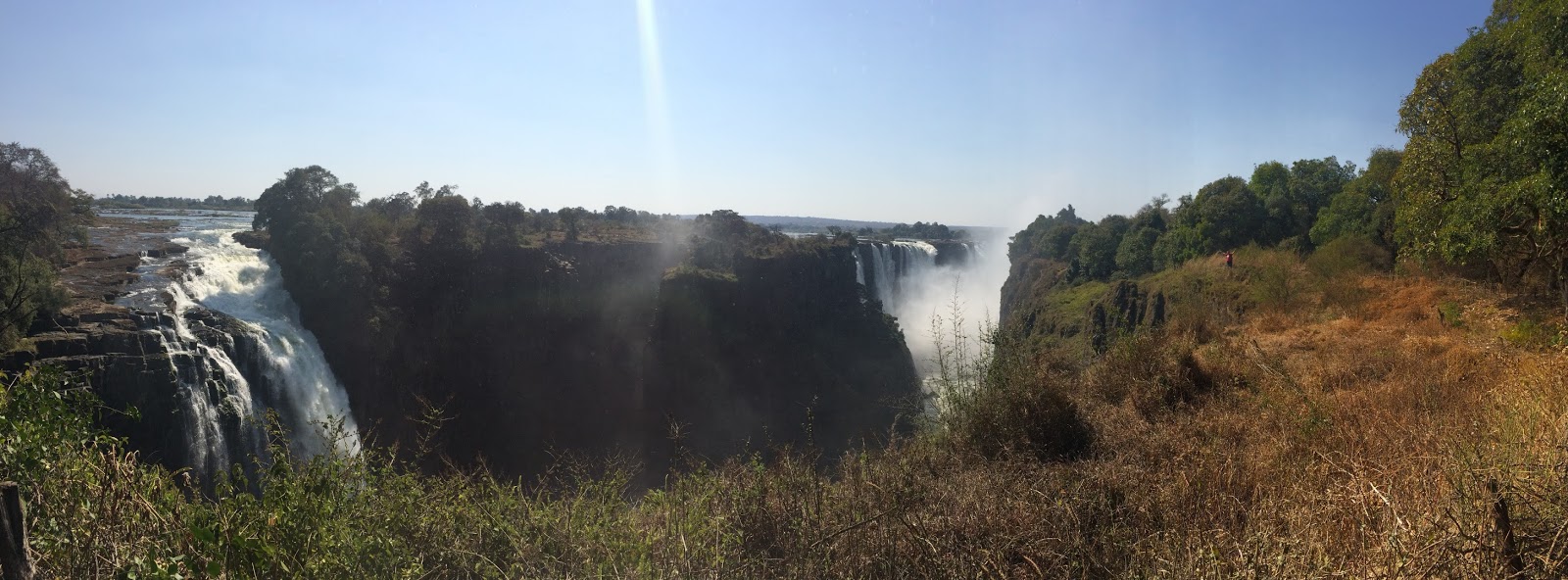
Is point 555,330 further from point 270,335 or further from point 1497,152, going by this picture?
point 1497,152

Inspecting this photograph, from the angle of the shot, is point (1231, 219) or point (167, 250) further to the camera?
point (1231, 219)

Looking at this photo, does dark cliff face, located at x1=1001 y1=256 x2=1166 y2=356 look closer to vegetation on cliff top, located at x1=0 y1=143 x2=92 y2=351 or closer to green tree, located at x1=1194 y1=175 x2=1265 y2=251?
green tree, located at x1=1194 y1=175 x2=1265 y2=251

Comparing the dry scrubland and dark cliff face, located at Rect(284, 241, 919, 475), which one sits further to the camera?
dark cliff face, located at Rect(284, 241, 919, 475)

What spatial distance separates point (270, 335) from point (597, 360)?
1053cm

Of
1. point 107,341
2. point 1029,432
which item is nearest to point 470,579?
point 1029,432

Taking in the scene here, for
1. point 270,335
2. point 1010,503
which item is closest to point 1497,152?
point 1010,503

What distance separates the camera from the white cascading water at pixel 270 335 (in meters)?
16.3

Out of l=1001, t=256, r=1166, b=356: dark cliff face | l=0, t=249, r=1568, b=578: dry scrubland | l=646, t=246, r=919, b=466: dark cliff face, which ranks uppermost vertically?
l=0, t=249, r=1568, b=578: dry scrubland

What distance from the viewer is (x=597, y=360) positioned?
2545 cm

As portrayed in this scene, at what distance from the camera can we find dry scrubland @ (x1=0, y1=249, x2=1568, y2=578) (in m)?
2.81

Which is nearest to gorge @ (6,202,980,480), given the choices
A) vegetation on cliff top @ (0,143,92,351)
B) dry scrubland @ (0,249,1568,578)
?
vegetation on cliff top @ (0,143,92,351)

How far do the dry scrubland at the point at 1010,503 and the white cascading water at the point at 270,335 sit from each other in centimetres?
1371

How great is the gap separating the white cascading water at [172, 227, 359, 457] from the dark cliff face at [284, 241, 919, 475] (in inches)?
29.5

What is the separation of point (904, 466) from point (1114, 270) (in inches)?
1285
